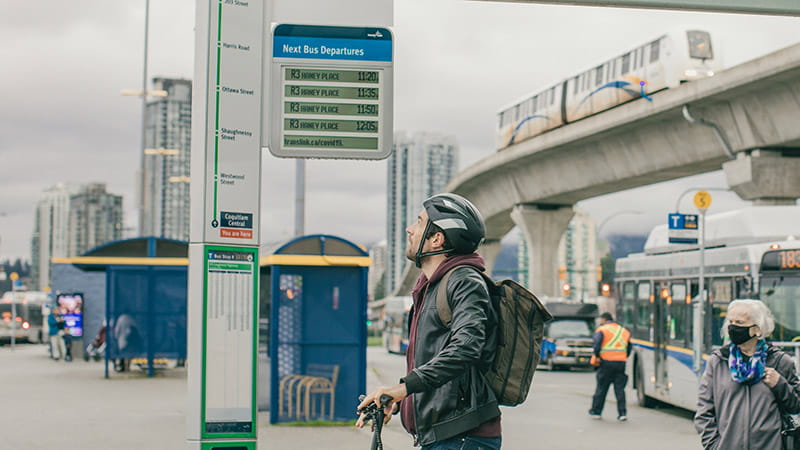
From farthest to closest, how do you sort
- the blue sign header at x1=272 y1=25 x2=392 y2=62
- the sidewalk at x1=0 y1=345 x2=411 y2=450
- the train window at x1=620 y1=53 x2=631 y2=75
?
the train window at x1=620 y1=53 x2=631 y2=75, the sidewalk at x1=0 y1=345 x2=411 y2=450, the blue sign header at x1=272 y1=25 x2=392 y2=62

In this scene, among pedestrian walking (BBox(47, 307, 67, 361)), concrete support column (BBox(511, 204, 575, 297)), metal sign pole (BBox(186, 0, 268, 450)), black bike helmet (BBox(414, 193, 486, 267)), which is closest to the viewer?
black bike helmet (BBox(414, 193, 486, 267))

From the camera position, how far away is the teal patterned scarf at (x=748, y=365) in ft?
19.2

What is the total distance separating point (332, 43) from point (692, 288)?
1301 centimetres

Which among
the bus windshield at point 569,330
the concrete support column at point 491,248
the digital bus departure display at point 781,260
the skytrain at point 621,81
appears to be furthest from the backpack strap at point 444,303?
the concrete support column at point 491,248

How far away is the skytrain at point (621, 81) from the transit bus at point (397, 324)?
7.97m

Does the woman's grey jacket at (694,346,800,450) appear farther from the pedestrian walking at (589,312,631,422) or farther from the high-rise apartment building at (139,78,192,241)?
the high-rise apartment building at (139,78,192,241)

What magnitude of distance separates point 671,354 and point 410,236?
47.1 feet

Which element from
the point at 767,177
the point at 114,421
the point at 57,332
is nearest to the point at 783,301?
the point at 114,421

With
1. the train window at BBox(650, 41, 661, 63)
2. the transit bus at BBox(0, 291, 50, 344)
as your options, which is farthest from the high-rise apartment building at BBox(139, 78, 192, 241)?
the train window at BBox(650, 41, 661, 63)

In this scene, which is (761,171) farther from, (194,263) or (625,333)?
(194,263)

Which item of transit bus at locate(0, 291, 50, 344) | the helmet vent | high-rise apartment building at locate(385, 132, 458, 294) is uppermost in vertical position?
high-rise apartment building at locate(385, 132, 458, 294)

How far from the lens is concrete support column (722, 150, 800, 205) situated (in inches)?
1130

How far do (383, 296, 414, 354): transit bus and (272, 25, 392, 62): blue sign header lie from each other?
36.1 meters

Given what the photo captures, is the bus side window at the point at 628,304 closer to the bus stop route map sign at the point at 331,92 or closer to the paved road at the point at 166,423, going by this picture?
the paved road at the point at 166,423
